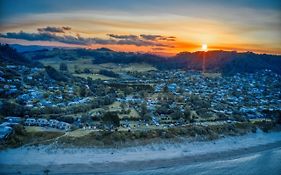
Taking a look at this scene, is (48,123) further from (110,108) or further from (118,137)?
(110,108)

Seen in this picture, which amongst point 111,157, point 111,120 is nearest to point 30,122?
point 111,120

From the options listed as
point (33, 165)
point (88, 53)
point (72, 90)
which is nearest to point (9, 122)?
point (33, 165)

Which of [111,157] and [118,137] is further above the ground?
[118,137]

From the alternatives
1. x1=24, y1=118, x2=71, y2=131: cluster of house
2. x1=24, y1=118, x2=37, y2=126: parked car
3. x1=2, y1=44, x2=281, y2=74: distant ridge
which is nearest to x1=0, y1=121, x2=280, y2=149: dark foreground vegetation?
x1=24, y1=118, x2=71, y2=131: cluster of house

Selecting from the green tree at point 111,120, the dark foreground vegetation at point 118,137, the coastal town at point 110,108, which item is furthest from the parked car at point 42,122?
the green tree at point 111,120

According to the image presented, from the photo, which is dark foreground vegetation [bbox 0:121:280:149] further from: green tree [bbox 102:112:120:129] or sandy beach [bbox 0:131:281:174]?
green tree [bbox 102:112:120:129]

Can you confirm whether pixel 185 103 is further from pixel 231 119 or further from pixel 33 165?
pixel 33 165

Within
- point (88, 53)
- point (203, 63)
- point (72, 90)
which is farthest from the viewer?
point (88, 53)

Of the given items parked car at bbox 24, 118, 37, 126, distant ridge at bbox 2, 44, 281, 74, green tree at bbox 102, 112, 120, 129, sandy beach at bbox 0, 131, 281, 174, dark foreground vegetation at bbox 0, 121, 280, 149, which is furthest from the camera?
distant ridge at bbox 2, 44, 281, 74
